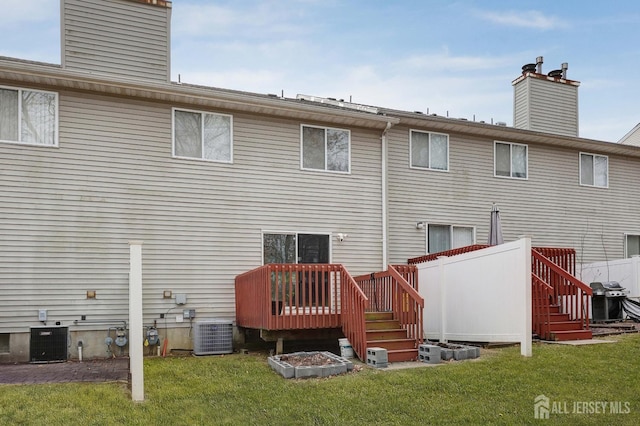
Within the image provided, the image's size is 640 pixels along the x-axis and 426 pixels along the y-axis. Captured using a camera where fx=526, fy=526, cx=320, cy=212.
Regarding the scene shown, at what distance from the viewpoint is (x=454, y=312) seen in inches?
395

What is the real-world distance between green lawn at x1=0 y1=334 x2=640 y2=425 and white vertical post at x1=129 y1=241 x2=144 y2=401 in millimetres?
200

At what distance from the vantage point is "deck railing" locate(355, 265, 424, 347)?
845 cm

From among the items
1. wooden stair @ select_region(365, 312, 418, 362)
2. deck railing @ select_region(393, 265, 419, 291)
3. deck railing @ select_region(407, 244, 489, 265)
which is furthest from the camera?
deck railing @ select_region(407, 244, 489, 265)

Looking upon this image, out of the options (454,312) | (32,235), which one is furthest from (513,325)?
(32,235)

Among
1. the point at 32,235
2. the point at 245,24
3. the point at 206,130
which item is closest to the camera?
the point at 32,235

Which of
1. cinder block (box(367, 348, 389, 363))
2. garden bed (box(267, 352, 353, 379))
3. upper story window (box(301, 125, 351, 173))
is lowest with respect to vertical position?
garden bed (box(267, 352, 353, 379))

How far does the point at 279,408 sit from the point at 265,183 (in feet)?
20.0

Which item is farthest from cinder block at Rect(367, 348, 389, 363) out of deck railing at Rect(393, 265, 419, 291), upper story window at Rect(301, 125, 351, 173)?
upper story window at Rect(301, 125, 351, 173)

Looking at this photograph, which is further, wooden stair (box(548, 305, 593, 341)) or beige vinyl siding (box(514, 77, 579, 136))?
beige vinyl siding (box(514, 77, 579, 136))

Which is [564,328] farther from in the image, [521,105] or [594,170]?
[521,105]

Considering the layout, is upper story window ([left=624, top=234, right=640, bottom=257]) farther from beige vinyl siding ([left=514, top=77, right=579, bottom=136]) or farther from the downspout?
the downspout

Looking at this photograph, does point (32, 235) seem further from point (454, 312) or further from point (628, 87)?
point (628, 87)

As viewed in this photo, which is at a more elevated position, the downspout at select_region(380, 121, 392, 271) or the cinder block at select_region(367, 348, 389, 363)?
the downspout at select_region(380, 121, 392, 271)
